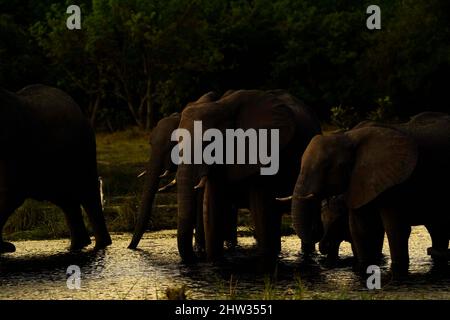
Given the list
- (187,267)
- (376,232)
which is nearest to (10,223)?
(187,267)

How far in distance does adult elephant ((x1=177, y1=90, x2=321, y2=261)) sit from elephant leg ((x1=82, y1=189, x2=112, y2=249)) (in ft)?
8.77

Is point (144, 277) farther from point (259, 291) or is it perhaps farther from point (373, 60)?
point (373, 60)

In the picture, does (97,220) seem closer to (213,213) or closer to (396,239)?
(213,213)

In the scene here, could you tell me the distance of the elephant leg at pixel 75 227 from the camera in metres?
18.3

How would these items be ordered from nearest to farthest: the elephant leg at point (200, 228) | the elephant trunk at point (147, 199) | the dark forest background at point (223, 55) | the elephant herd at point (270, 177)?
the elephant herd at point (270, 177), the elephant leg at point (200, 228), the elephant trunk at point (147, 199), the dark forest background at point (223, 55)

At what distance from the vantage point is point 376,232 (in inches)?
567

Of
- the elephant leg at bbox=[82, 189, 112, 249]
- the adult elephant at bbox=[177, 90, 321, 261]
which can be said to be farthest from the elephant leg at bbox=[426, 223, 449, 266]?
the elephant leg at bbox=[82, 189, 112, 249]

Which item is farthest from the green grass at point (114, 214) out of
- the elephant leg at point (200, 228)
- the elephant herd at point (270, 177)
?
the elephant leg at point (200, 228)

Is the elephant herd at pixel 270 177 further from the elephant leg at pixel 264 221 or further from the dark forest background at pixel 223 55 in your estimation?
the dark forest background at pixel 223 55

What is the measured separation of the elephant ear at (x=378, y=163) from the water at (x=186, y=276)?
1.00 meters

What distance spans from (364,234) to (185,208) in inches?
95.5

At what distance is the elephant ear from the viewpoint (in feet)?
45.1

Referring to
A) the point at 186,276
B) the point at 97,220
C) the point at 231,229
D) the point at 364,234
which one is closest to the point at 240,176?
the point at 186,276

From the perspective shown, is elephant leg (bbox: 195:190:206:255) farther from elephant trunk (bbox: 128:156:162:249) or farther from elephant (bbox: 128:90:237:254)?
elephant trunk (bbox: 128:156:162:249)
